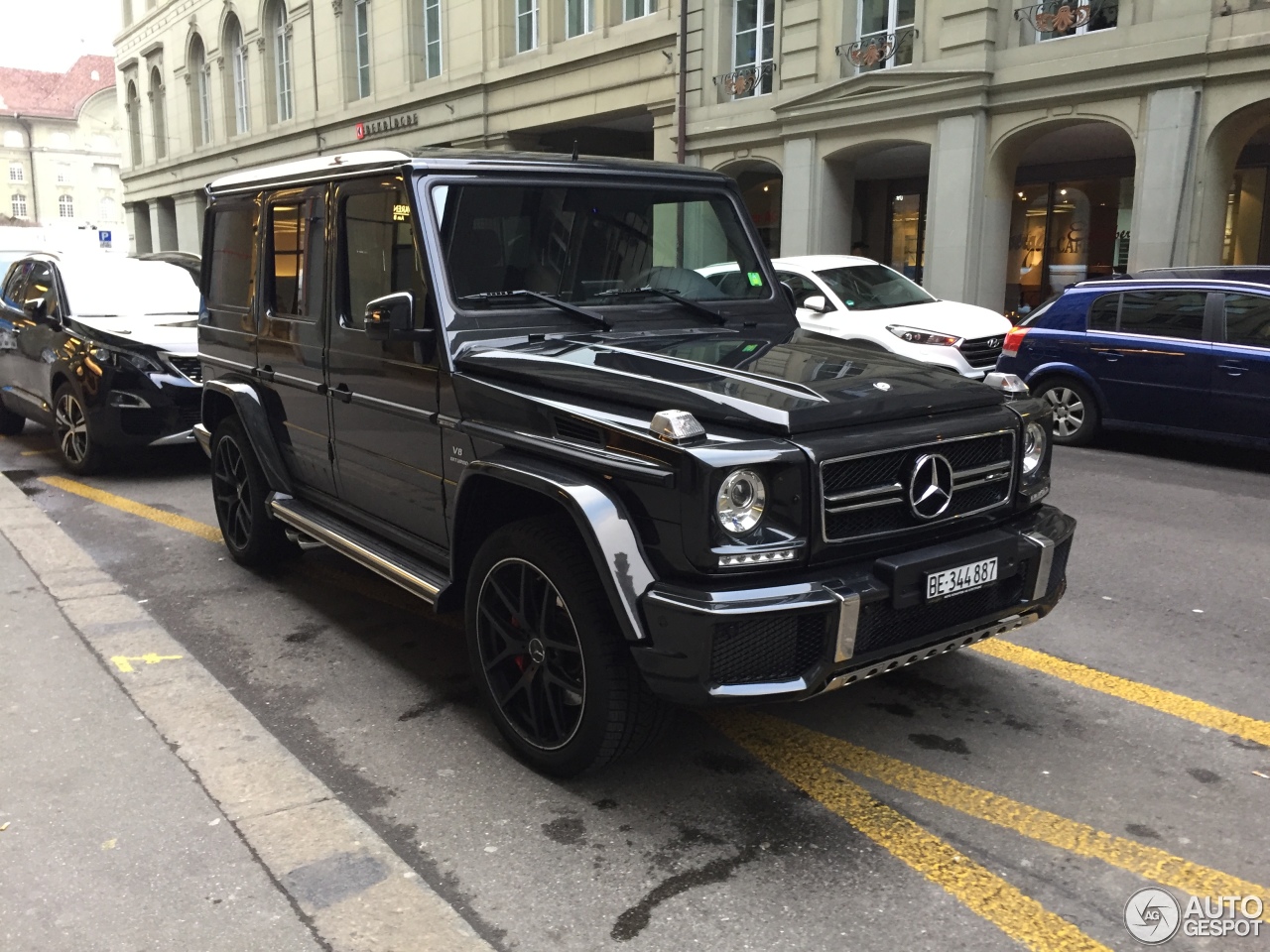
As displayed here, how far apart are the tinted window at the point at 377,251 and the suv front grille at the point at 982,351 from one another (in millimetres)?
7810

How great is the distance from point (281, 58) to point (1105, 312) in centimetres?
3213

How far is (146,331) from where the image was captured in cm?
870

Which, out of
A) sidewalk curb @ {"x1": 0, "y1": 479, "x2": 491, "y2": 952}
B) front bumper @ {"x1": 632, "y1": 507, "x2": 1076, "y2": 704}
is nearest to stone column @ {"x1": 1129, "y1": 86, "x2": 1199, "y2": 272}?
front bumper @ {"x1": 632, "y1": 507, "x2": 1076, "y2": 704}

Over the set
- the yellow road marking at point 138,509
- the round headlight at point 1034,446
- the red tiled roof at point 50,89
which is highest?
the red tiled roof at point 50,89

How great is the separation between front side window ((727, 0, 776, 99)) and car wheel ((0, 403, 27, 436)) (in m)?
13.9

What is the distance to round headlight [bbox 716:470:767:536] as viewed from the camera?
2971 mm

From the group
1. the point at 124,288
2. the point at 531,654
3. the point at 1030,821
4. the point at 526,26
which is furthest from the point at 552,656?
the point at 526,26

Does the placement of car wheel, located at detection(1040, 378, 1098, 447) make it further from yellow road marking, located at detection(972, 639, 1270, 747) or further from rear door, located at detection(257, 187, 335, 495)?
rear door, located at detection(257, 187, 335, 495)

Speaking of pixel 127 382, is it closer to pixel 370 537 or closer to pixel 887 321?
pixel 370 537

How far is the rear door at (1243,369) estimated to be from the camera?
8820mm

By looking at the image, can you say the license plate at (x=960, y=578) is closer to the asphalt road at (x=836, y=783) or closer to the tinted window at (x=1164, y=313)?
the asphalt road at (x=836, y=783)

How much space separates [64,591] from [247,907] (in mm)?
3390

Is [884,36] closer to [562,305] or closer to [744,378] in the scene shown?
[562,305]

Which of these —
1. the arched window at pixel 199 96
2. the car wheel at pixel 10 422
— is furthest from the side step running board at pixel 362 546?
the arched window at pixel 199 96
